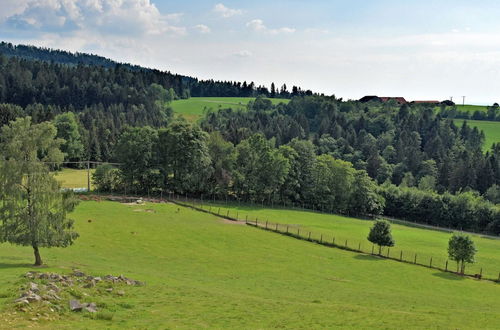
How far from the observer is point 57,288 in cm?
2836

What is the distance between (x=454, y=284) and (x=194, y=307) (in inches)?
1481

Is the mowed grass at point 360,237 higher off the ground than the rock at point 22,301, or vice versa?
the rock at point 22,301

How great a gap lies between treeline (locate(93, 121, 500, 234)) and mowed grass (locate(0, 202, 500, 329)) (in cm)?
2467

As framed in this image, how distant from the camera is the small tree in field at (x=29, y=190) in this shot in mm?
41281

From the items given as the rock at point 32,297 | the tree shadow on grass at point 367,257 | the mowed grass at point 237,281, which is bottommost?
the tree shadow on grass at point 367,257

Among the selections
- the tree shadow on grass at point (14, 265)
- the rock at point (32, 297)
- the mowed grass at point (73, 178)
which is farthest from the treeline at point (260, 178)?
the rock at point (32, 297)

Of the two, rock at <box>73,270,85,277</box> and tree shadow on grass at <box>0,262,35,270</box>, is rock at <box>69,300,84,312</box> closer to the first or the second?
rock at <box>73,270,85,277</box>

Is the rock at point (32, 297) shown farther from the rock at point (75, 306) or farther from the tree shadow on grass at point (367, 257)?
the tree shadow on grass at point (367, 257)

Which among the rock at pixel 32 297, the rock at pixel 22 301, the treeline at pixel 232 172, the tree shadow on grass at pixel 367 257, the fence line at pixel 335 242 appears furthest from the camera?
the treeline at pixel 232 172

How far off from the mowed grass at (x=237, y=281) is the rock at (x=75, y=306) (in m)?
0.56

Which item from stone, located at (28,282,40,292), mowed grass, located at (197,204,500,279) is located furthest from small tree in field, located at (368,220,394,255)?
stone, located at (28,282,40,292)

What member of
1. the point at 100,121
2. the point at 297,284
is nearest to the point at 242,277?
the point at 297,284

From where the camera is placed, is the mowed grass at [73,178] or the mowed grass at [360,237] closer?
the mowed grass at [360,237]

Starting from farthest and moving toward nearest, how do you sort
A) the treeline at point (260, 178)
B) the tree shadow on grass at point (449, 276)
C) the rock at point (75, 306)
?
the treeline at point (260, 178), the tree shadow on grass at point (449, 276), the rock at point (75, 306)
